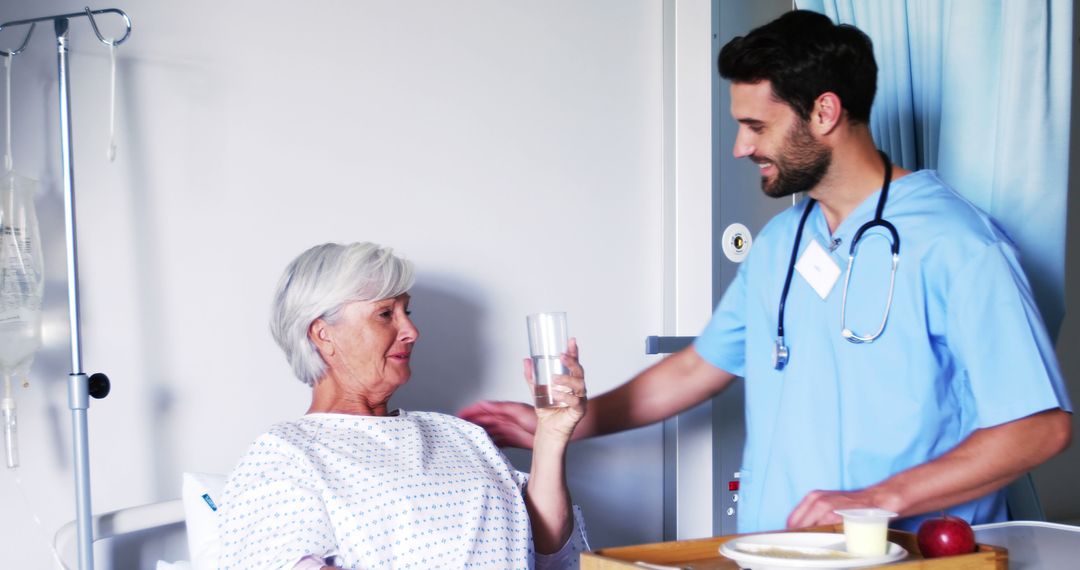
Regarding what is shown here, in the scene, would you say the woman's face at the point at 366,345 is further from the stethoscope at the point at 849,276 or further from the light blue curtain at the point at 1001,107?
the light blue curtain at the point at 1001,107

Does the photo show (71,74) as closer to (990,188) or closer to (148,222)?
(148,222)

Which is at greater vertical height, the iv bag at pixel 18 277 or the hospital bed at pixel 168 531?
the iv bag at pixel 18 277

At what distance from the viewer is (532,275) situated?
102 inches

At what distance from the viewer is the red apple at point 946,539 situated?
115 cm

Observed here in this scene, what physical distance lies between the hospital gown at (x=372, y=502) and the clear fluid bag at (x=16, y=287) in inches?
19.0

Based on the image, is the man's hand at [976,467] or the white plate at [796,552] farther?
the man's hand at [976,467]

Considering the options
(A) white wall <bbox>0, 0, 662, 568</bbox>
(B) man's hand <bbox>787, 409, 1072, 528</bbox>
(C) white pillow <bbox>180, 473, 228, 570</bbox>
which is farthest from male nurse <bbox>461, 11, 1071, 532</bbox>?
(C) white pillow <bbox>180, 473, 228, 570</bbox>

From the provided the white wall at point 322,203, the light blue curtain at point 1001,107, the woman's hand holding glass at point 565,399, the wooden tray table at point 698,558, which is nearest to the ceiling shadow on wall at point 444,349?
the white wall at point 322,203

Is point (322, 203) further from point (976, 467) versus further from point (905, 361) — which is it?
point (976, 467)

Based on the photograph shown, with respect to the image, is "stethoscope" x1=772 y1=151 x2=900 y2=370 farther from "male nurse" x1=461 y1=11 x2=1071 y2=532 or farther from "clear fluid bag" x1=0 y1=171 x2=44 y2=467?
"clear fluid bag" x1=0 y1=171 x2=44 y2=467

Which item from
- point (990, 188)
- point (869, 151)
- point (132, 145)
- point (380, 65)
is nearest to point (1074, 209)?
point (990, 188)

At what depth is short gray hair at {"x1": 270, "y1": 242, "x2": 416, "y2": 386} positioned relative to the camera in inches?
75.1

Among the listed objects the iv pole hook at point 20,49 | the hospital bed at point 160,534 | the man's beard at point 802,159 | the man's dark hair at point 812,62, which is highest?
the iv pole hook at point 20,49

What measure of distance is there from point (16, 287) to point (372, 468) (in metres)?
0.75
